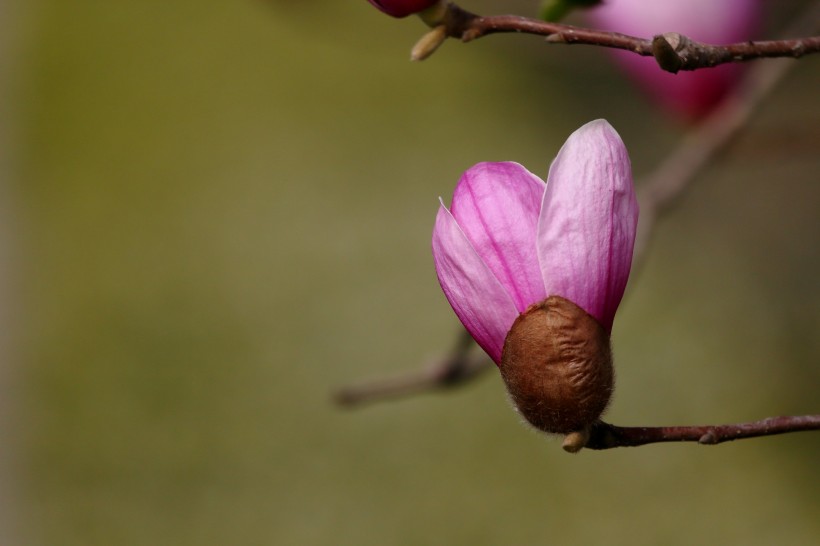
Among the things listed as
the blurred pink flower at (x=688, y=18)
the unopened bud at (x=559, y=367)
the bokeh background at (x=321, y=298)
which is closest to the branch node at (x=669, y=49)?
the unopened bud at (x=559, y=367)

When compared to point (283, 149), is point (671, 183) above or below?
above

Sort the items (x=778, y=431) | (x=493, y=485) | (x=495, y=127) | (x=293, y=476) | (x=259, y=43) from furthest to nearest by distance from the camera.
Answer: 1. (x=259, y=43)
2. (x=495, y=127)
3. (x=293, y=476)
4. (x=493, y=485)
5. (x=778, y=431)

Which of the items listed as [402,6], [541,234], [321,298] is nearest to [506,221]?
[541,234]

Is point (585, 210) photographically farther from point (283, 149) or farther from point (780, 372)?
point (283, 149)

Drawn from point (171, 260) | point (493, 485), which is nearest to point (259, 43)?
point (171, 260)

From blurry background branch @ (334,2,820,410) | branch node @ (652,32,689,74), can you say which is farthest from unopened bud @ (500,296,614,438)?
blurry background branch @ (334,2,820,410)

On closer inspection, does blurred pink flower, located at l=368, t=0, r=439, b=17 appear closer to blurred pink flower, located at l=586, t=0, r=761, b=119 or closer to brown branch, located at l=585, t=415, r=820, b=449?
brown branch, located at l=585, t=415, r=820, b=449

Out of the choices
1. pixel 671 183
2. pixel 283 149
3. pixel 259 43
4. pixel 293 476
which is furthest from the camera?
pixel 259 43

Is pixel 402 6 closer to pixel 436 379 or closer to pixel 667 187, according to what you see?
pixel 436 379
